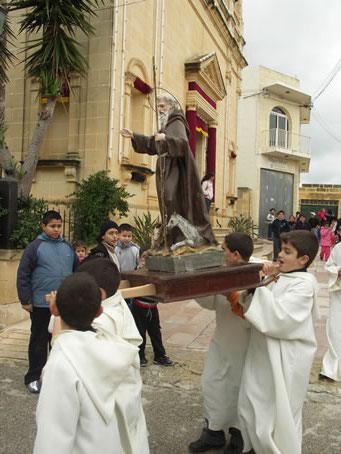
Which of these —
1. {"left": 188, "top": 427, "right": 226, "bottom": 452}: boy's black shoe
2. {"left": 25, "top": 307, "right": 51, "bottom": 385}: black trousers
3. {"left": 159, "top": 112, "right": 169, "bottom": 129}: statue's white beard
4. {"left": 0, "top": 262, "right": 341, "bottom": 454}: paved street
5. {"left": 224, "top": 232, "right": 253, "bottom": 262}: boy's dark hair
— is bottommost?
{"left": 0, "top": 262, "right": 341, "bottom": 454}: paved street

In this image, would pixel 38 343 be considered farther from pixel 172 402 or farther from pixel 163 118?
pixel 163 118

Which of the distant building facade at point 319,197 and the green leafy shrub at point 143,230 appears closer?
the green leafy shrub at point 143,230

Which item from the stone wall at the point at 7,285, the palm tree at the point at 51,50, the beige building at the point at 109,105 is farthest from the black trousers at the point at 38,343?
the beige building at the point at 109,105

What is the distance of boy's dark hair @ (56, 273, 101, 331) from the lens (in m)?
2.04

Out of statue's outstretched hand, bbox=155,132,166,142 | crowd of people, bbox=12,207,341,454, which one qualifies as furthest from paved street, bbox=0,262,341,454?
statue's outstretched hand, bbox=155,132,166,142

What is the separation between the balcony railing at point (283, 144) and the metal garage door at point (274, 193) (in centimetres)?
125

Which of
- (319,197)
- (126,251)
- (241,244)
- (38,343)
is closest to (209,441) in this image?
(241,244)

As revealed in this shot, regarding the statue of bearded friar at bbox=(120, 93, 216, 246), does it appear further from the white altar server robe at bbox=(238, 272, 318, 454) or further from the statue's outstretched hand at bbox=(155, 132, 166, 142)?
the white altar server robe at bbox=(238, 272, 318, 454)

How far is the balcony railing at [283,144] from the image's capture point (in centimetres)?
2578

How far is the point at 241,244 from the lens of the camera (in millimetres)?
3252

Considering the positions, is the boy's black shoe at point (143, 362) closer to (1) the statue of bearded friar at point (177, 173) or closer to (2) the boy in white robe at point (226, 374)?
(2) the boy in white robe at point (226, 374)

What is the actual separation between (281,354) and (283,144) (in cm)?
2516

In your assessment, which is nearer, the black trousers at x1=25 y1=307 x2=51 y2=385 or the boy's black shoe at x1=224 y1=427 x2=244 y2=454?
the boy's black shoe at x1=224 y1=427 x2=244 y2=454

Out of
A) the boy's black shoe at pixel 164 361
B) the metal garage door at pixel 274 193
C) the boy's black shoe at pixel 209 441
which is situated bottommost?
the boy's black shoe at pixel 164 361
